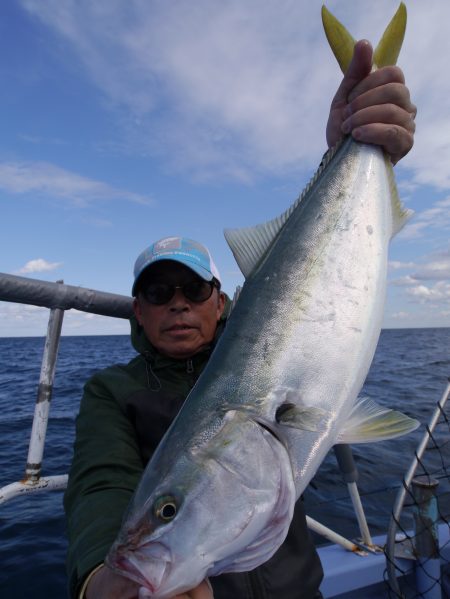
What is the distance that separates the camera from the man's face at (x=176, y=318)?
2564 mm

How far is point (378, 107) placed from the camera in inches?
81.4

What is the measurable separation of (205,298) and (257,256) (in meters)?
0.63

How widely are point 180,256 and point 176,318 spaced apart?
14.9 inches

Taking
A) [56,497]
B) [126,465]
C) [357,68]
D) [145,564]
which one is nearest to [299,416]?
[145,564]

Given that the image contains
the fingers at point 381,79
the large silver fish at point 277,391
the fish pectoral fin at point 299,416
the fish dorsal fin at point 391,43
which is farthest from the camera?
the fish dorsal fin at point 391,43

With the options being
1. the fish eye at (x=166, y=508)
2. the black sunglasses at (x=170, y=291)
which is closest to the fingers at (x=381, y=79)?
the black sunglasses at (x=170, y=291)

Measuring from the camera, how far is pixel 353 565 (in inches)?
142

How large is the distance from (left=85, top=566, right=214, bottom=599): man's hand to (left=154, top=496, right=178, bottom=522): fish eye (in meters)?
0.20

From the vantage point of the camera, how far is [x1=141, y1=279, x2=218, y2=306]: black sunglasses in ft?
8.45

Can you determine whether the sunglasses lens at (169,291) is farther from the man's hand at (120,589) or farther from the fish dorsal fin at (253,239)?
the man's hand at (120,589)

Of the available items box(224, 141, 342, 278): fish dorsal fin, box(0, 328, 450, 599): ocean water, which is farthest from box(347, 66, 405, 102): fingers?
box(0, 328, 450, 599): ocean water

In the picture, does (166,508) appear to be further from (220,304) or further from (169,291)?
(220,304)

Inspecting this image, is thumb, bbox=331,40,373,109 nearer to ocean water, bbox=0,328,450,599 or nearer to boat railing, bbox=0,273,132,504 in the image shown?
boat railing, bbox=0,273,132,504

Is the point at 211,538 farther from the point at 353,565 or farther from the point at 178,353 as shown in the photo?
the point at 353,565
